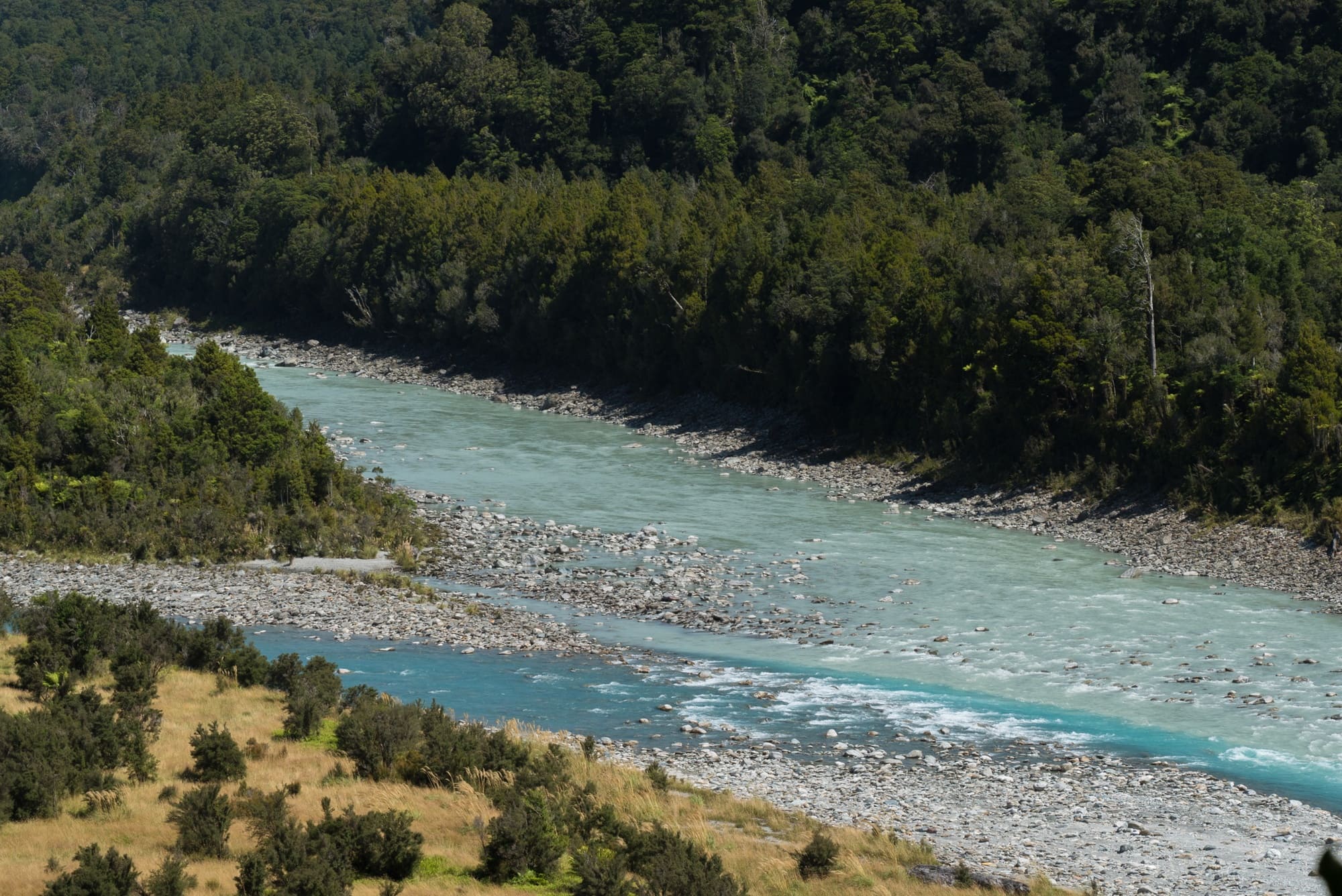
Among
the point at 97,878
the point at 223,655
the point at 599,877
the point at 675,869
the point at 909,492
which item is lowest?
the point at 223,655

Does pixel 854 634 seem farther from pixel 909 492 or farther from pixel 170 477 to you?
pixel 170 477

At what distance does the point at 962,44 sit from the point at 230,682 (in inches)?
3083

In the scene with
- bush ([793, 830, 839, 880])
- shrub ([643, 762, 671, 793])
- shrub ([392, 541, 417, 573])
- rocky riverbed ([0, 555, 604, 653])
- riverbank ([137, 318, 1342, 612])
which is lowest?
rocky riverbed ([0, 555, 604, 653])

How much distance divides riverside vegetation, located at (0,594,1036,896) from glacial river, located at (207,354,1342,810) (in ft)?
13.9

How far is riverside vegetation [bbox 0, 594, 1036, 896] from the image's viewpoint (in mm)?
17141

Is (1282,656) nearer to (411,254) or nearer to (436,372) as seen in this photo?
(436,372)

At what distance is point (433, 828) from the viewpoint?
19.9 meters

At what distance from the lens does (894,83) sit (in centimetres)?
9588

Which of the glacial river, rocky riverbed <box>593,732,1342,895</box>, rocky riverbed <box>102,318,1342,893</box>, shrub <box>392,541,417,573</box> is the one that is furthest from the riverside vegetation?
shrub <box>392,541,417,573</box>

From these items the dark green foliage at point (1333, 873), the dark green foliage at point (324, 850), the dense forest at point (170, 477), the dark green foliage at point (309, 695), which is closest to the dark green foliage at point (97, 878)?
the dark green foliage at point (324, 850)

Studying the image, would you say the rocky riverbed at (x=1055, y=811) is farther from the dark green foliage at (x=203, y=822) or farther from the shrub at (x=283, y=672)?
the dark green foliage at (x=203, y=822)

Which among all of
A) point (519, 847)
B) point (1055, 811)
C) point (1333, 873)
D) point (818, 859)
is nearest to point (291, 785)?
point (519, 847)

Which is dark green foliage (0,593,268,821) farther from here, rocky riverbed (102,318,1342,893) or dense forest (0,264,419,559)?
dense forest (0,264,419,559)

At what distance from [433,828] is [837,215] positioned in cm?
5049
